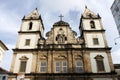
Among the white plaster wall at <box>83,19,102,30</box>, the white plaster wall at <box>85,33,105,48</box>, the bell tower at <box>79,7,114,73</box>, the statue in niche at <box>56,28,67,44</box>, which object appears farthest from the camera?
the white plaster wall at <box>83,19,102,30</box>

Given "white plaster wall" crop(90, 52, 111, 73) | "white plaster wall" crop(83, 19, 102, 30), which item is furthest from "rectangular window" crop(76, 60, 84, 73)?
"white plaster wall" crop(83, 19, 102, 30)

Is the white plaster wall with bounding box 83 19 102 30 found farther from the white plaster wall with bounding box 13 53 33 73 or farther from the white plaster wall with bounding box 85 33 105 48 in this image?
the white plaster wall with bounding box 13 53 33 73

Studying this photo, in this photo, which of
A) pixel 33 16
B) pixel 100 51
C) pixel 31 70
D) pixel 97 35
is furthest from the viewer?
pixel 33 16

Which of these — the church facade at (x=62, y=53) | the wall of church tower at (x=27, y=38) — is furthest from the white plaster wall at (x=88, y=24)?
the wall of church tower at (x=27, y=38)

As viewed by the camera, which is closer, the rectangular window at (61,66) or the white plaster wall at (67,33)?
the rectangular window at (61,66)

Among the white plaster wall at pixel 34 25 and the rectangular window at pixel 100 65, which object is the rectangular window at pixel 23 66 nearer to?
the white plaster wall at pixel 34 25

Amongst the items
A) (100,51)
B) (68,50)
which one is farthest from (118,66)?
(68,50)

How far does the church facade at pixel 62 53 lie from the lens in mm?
23562

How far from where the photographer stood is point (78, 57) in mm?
25344

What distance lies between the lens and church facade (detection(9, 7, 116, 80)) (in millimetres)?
23562

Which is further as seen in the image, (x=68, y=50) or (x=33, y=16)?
(x=33, y=16)

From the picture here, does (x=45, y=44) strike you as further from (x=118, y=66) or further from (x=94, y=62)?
(x=118, y=66)

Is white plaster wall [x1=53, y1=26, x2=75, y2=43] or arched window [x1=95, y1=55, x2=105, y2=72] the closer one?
arched window [x1=95, y1=55, x2=105, y2=72]

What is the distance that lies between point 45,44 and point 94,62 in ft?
27.1
